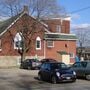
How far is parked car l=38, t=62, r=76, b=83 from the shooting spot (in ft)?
92.6

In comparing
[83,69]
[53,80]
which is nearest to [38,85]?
[53,80]

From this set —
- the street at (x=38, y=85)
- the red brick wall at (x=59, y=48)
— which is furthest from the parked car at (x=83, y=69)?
the red brick wall at (x=59, y=48)

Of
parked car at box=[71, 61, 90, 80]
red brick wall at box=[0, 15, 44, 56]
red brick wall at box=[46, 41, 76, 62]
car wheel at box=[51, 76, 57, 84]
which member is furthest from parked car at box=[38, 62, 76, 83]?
red brick wall at box=[46, 41, 76, 62]

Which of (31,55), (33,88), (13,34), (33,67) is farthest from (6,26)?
(33,88)

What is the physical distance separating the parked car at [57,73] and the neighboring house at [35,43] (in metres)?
31.7

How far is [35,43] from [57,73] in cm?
3600

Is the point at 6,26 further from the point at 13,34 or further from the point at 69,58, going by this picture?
the point at 69,58

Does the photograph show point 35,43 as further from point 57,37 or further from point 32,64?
point 32,64

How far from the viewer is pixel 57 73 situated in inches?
1117

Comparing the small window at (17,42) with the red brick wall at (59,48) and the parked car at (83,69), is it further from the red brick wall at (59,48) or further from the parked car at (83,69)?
the parked car at (83,69)

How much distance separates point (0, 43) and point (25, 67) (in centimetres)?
1097

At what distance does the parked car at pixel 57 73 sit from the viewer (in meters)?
28.2

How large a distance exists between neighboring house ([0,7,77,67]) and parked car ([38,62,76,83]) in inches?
1249

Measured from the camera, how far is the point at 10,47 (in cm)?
6234
